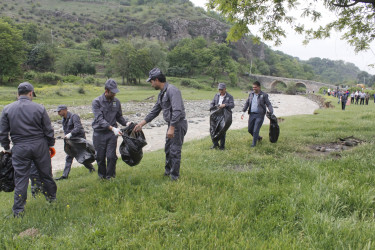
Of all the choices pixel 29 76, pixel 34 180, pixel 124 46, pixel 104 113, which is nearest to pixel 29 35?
pixel 124 46

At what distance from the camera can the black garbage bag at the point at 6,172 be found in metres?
3.79

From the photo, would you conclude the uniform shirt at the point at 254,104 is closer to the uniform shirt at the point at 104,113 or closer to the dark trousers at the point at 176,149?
the dark trousers at the point at 176,149

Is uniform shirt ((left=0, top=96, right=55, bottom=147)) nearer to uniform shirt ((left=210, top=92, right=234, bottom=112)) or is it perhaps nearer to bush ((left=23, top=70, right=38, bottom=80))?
uniform shirt ((left=210, top=92, right=234, bottom=112))

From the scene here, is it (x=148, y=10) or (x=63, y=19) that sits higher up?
(x=148, y=10)

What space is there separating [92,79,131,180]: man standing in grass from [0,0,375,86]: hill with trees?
22501 mm

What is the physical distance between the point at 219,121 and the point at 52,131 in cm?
464

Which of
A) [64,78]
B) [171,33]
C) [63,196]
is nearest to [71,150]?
[63,196]

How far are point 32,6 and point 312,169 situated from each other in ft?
535

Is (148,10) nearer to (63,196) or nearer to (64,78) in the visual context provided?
(64,78)

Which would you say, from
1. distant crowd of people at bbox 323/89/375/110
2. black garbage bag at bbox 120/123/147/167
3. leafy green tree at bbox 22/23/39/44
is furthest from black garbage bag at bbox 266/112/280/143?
leafy green tree at bbox 22/23/39/44

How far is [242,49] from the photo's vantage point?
132500 mm

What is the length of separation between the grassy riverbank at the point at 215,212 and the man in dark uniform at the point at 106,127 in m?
0.55

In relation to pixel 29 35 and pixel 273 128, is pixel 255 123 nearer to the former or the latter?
pixel 273 128

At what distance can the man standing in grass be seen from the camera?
183 inches
